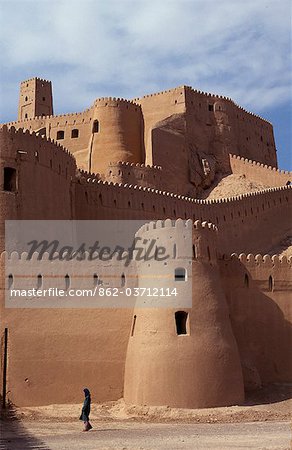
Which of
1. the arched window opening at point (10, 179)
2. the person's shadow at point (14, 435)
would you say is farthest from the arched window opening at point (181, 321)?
the arched window opening at point (10, 179)

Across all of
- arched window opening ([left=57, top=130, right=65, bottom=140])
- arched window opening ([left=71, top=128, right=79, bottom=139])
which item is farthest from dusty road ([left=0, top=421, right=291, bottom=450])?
arched window opening ([left=57, top=130, right=65, bottom=140])

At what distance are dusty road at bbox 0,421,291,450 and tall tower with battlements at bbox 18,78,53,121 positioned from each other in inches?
1273

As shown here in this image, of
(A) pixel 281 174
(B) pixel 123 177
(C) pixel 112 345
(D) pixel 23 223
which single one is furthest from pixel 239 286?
(A) pixel 281 174

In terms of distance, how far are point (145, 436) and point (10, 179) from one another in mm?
10229

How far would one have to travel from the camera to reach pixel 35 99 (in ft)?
150

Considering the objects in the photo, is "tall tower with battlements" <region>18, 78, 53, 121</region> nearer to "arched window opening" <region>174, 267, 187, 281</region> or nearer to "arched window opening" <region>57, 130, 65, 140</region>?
"arched window opening" <region>57, 130, 65, 140</region>

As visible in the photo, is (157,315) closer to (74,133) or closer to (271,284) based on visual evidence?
(271,284)

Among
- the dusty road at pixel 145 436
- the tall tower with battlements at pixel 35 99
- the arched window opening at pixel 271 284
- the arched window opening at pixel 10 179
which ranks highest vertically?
the tall tower with battlements at pixel 35 99

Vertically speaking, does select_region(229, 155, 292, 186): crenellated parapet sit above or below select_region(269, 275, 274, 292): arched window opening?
above

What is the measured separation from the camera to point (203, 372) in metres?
17.2

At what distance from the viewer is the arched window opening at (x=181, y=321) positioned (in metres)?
17.9

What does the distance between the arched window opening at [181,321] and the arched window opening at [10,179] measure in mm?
6947

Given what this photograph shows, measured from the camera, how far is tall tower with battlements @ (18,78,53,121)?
45562 mm

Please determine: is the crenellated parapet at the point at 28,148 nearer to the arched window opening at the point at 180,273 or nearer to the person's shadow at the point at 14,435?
the arched window opening at the point at 180,273
